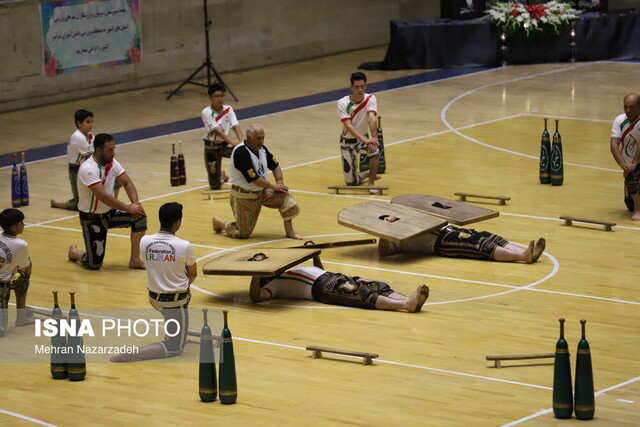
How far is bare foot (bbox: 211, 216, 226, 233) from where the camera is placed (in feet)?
51.9

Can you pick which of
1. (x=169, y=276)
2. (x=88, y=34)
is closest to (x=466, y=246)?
(x=169, y=276)

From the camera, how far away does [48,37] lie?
24.9 meters

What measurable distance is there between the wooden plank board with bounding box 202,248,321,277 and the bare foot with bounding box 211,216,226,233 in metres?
2.43

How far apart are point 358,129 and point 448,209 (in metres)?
3.54

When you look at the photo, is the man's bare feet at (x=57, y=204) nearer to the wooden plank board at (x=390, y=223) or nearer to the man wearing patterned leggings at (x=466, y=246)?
the wooden plank board at (x=390, y=223)

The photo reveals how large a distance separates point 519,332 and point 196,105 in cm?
1434

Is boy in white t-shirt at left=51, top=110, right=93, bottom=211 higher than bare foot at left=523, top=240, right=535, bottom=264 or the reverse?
higher

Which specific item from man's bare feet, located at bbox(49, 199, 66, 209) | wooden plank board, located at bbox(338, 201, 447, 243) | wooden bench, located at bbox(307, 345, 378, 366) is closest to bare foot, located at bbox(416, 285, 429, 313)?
wooden bench, located at bbox(307, 345, 378, 366)

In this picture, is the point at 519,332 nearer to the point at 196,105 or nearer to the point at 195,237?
the point at 195,237

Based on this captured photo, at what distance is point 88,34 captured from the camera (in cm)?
2552

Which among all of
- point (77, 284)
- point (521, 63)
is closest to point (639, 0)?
point (521, 63)

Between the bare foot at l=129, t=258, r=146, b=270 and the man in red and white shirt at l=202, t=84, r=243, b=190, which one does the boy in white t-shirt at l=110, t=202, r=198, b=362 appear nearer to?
the bare foot at l=129, t=258, r=146, b=270

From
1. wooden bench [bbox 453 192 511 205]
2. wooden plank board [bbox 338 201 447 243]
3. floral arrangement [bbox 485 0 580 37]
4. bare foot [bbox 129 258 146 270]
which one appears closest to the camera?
wooden plank board [bbox 338 201 447 243]

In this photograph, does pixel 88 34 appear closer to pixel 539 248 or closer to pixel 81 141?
pixel 81 141
